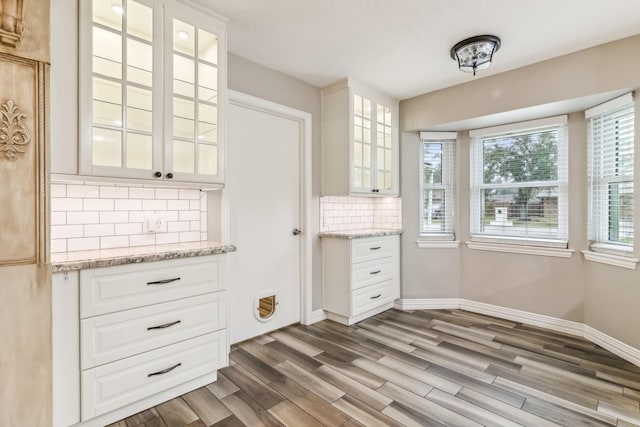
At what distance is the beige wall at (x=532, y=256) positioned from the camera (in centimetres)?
262

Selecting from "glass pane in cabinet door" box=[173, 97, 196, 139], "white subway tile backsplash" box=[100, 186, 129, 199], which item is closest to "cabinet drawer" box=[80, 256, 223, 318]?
"white subway tile backsplash" box=[100, 186, 129, 199]

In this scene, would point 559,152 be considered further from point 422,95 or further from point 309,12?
point 309,12

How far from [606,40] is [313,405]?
11.3 ft

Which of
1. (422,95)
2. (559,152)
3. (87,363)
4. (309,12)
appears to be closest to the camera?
(87,363)

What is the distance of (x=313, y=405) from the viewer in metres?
1.99

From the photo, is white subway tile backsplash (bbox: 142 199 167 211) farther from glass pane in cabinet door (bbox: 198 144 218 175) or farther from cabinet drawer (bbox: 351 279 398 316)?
cabinet drawer (bbox: 351 279 398 316)

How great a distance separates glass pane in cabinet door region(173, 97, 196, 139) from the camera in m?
2.08

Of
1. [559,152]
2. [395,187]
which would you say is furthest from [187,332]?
[559,152]

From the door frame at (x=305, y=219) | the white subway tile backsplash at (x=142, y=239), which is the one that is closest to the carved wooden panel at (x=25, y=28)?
the white subway tile backsplash at (x=142, y=239)

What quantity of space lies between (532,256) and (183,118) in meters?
3.52

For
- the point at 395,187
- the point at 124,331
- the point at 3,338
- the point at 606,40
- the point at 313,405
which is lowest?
the point at 313,405

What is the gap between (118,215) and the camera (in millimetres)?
2184

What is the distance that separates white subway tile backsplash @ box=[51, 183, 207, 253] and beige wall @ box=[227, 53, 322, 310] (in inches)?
42.5

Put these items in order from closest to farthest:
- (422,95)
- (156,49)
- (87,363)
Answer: (87,363)
(156,49)
(422,95)
